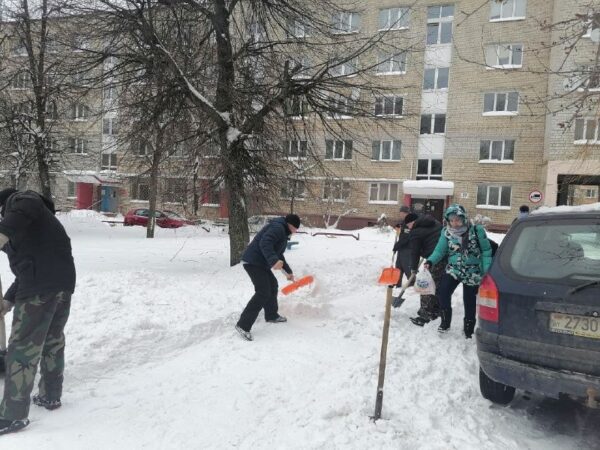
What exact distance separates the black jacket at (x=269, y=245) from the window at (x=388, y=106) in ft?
15.7

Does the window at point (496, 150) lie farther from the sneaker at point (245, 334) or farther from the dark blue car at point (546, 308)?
the dark blue car at point (546, 308)

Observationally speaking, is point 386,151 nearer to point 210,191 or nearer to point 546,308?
point 210,191

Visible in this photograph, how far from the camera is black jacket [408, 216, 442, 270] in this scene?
645cm

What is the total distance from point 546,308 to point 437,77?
→ 1129 inches

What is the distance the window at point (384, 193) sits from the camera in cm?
2994

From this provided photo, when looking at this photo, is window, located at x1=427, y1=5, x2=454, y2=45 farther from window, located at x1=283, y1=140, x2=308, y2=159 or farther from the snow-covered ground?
the snow-covered ground

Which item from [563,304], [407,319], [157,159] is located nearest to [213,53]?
[157,159]

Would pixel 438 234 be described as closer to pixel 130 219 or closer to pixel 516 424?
pixel 516 424

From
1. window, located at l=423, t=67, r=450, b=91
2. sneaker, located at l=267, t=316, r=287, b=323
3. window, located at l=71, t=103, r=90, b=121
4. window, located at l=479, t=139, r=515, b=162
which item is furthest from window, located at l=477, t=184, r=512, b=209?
sneaker, located at l=267, t=316, r=287, b=323

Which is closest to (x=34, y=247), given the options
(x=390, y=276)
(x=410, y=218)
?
(x=390, y=276)

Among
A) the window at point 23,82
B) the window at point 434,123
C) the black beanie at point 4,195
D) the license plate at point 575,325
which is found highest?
the window at point 434,123

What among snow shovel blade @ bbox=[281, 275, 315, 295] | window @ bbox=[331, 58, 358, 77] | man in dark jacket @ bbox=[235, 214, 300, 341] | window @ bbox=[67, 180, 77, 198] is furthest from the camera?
window @ bbox=[67, 180, 77, 198]

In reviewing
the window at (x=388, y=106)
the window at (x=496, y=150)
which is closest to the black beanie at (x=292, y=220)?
the window at (x=388, y=106)

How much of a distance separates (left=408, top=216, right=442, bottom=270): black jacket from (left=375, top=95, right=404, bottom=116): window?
3550 mm
